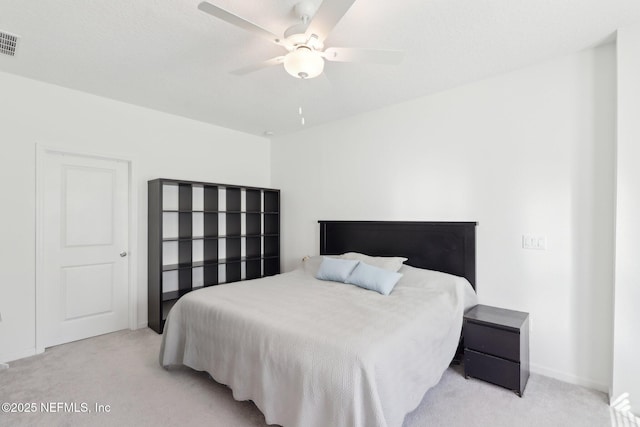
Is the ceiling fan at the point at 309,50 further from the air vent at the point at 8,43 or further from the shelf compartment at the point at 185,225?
the shelf compartment at the point at 185,225

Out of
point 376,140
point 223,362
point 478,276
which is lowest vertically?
point 223,362

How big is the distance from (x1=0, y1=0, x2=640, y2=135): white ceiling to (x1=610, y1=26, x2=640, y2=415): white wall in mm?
314

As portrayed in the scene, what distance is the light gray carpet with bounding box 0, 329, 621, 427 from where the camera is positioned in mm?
1996

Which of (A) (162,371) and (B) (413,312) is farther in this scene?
(A) (162,371)

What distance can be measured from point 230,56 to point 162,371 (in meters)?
2.64

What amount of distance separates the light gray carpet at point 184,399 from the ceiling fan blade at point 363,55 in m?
2.26

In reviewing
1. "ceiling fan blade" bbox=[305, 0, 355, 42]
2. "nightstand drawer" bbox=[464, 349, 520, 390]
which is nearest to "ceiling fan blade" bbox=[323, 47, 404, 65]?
"ceiling fan blade" bbox=[305, 0, 355, 42]

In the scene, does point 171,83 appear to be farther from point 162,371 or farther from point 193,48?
point 162,371

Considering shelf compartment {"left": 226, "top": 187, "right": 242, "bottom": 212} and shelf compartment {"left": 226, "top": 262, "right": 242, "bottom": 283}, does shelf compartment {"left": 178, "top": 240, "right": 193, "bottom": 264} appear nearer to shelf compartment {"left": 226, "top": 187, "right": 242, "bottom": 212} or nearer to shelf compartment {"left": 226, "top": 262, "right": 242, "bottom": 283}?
shelf compartment {"left": 226, "top": 262, "right": 242, "bottom": 283}

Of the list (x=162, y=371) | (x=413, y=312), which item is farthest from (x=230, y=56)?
(x=162, y=371)

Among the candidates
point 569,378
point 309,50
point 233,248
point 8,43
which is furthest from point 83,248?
point 569,378

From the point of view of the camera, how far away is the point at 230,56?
2.47 meters

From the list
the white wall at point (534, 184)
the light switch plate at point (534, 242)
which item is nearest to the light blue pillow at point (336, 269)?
the white wall at point (534, 184)

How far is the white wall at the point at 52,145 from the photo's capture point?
9.32 ft
